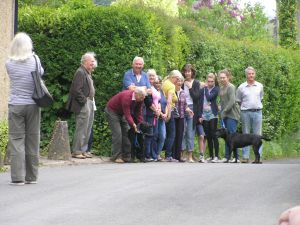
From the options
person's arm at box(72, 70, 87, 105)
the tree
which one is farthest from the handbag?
the tree

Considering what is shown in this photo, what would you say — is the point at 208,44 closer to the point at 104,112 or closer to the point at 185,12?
the point at 104,112

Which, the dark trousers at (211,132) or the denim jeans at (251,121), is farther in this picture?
the denim jeans at (251,121)

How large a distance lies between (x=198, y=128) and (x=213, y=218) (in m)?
11.3

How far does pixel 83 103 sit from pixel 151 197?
24.3ft

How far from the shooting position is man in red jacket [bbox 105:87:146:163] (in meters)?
17.9

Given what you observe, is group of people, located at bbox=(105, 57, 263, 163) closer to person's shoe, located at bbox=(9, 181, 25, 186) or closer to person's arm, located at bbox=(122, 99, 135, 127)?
person's arm, located at bbox=(122, 99, 135, 127)

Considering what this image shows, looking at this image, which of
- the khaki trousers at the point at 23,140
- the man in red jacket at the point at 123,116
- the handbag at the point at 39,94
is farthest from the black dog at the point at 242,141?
the handbag at the point at 39,94

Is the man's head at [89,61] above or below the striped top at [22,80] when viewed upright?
above

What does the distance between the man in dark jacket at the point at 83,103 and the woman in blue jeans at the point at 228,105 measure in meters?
3.55

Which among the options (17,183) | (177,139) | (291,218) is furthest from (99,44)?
(291,218)

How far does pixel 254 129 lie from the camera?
69.1 feet

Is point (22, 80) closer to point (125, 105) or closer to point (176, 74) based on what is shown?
point (125, 105)

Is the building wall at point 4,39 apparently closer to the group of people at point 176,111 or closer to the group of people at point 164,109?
the group of people at point 164,109

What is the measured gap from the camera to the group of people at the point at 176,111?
18188 mm
